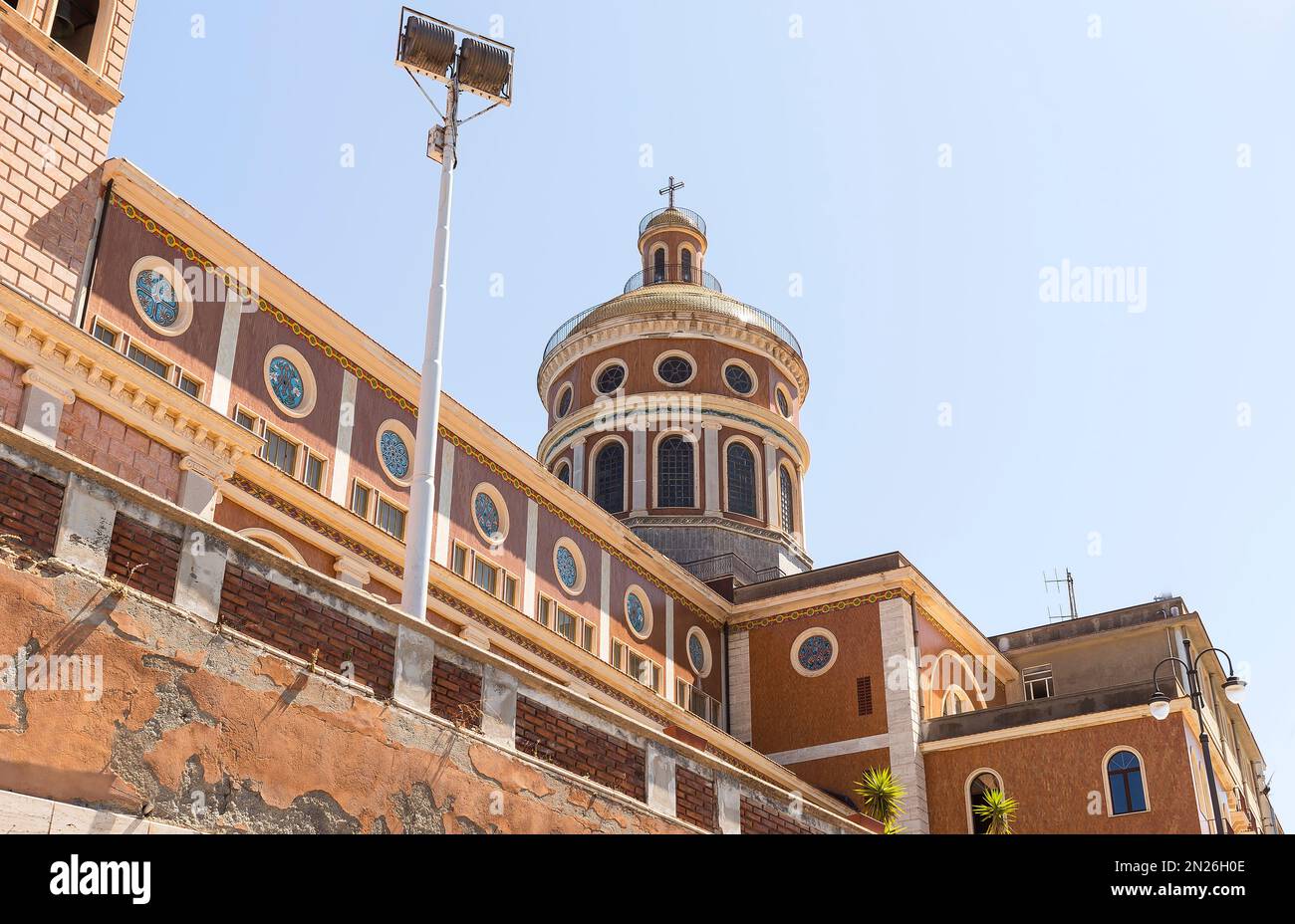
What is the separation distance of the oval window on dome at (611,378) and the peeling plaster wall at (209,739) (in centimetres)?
3205

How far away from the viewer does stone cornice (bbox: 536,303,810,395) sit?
4222cm

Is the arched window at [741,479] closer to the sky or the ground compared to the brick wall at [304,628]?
closer to the sky

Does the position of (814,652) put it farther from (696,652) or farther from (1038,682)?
(1038,682)

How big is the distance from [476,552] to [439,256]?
1111 cm

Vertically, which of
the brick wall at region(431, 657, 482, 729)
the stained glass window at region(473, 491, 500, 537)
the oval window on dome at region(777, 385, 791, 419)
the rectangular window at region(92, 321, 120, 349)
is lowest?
the brick wall at region(431, 657, 482, 729)

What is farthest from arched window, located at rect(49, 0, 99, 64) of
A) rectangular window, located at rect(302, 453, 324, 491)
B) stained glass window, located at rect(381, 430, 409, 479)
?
stained glass window, located at rect(381, 430, 409, 479)

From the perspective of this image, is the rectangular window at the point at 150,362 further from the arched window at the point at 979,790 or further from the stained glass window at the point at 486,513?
the arched window at the point at 979,790

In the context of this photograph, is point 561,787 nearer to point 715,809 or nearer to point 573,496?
point 715,809

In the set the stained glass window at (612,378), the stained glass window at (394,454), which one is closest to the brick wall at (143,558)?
the stained glass window at (394,454)

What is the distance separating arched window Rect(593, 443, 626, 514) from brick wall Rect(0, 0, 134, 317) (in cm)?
2229

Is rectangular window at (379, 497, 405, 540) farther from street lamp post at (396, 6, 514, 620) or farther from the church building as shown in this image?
street lamp post at (396, 6, 514, 620)

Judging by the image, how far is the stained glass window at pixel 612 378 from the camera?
139ft

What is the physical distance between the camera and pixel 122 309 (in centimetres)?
2080

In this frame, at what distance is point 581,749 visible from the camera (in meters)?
11.7
